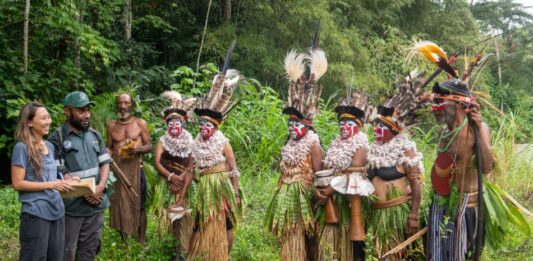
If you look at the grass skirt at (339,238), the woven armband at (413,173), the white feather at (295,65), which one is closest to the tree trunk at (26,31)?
the white feather at (295,65)

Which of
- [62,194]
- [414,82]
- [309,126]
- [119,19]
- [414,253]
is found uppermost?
[119,19]

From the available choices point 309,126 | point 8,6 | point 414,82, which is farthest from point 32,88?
point 414,82

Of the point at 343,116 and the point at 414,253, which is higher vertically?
the point at 343,116

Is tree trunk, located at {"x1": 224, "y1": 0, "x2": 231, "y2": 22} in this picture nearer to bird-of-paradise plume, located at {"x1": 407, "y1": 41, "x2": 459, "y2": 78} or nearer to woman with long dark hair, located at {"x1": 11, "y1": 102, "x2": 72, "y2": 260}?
woman with long dark hair, located at {"x1": 11, "y1": 102, "x2": 72, "y2": 260}

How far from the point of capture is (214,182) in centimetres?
522

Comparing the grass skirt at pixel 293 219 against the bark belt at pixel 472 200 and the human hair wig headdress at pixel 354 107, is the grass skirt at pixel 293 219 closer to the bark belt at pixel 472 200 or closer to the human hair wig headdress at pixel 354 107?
the human hair wig headdress at pixel 354 107

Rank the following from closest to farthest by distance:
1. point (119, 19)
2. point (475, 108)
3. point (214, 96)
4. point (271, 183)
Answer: point (475, 108) → point (214, 96) → point (271, 183) → point (119, 19)

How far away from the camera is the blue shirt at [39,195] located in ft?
13.0

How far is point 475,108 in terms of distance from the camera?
3629 mm

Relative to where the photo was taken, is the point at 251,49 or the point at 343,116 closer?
the point at 343,116

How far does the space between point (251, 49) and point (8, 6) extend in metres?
5.82

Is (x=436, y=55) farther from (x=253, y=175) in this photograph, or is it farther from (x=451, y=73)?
(x=253, y=175)

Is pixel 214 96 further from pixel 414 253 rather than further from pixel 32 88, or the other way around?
pixel 32 88

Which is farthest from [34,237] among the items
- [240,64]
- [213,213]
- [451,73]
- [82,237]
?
[240,64]
